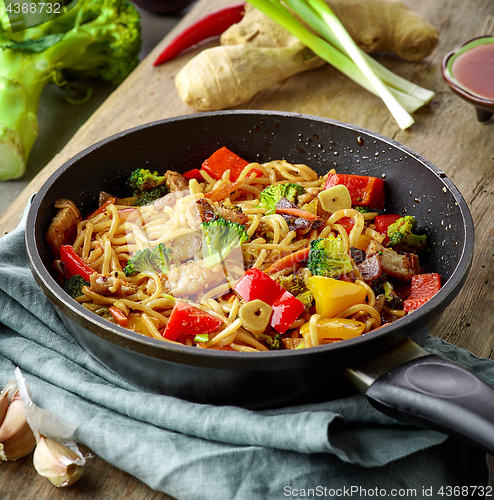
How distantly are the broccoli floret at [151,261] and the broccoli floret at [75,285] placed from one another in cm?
24

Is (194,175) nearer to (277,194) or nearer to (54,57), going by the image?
(277,194)

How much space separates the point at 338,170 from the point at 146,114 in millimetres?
2045

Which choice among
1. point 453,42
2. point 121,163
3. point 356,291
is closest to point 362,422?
point 356,291

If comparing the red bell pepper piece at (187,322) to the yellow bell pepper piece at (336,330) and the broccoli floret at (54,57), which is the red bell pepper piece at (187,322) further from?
the broccoli floret at (54,57)

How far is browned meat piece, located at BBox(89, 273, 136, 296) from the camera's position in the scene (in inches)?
113

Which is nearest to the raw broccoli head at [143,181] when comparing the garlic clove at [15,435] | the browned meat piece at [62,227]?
the browned meat piece at [62,227]

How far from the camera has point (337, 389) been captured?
8.29 feet

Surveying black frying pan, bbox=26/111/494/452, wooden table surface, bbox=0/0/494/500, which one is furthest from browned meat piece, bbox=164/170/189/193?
wooden table surface, bbox=0/0/494/500

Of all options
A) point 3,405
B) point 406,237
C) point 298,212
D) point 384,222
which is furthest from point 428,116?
point 3,405

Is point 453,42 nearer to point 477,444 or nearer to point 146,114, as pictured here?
point 146,114

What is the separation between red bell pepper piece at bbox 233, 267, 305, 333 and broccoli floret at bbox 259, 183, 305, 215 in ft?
2.30

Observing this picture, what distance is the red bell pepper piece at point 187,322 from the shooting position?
2.66 metres

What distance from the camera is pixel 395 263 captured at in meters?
3.09

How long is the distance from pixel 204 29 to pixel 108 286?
3.62 metres
